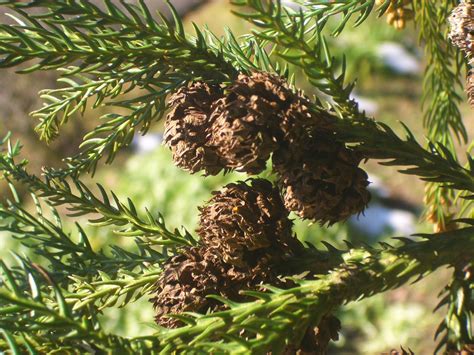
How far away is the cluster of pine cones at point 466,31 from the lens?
80 centimetres

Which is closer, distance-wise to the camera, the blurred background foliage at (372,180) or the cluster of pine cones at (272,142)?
the cluster of pine cones at (272,142)

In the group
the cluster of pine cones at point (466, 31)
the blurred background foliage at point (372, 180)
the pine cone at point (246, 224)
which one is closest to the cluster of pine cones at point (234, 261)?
the pine cone at point (246, 224)

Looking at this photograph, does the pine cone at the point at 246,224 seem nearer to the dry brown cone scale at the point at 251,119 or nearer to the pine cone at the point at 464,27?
the dry brown cone scale at the point at 251,119

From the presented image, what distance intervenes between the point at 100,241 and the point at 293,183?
13.0 ft

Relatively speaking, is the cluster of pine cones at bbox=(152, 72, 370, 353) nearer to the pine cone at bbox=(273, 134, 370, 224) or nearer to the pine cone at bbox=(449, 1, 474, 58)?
the pine cone at bbox=(273, 134, 370, 224)

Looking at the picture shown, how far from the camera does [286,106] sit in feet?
2.35

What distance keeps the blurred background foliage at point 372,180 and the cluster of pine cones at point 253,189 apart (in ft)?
8.24

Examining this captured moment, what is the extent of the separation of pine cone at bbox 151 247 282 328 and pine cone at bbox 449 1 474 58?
37 cm

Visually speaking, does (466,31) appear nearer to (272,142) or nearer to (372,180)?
(272,142)

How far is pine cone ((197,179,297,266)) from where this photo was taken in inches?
29.1

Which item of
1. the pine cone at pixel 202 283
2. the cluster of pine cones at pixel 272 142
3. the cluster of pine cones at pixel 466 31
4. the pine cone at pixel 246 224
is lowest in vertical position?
the pine cone at pixel 202 283

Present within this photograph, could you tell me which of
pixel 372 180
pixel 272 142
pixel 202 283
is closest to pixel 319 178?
pixel 272 142

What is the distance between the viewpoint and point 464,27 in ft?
2.63

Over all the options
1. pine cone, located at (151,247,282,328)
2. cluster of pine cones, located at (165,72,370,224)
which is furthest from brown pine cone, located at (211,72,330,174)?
pine cone, located at (151,247,282,328)
